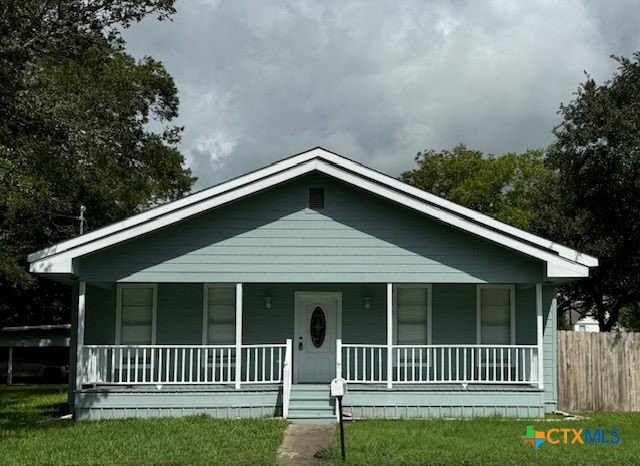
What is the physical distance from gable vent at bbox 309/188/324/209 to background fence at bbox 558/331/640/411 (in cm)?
635

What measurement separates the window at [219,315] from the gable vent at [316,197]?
8.65ft

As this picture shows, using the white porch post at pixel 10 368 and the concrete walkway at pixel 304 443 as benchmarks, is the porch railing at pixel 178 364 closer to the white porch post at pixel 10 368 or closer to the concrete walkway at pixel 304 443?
the concrete walkway at pixel 304 443

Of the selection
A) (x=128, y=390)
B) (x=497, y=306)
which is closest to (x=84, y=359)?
(x=128, y=390)

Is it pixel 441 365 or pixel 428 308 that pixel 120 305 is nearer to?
pixel 428 308

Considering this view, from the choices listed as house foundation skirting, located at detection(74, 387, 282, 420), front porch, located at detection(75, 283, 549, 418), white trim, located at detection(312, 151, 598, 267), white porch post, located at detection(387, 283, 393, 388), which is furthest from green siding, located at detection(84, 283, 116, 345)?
white porch post, located at detection(387, 283, 393, 388)

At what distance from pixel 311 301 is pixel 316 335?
2.47ft

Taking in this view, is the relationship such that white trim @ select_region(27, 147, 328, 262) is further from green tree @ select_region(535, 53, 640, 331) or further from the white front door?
green tree @ select_region(535, 53, 640, 331)

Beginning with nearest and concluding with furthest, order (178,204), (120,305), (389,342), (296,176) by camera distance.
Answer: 1. (389,342)
2. (178,204)
3. (296,176)
4. (120,305)

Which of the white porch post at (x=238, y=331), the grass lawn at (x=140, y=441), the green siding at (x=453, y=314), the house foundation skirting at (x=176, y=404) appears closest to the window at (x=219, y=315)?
the white porch post at (x=238, y=331)

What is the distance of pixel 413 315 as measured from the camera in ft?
56.2

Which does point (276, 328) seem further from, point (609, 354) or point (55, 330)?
point (55, 330)

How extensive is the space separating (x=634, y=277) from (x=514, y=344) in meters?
10.2

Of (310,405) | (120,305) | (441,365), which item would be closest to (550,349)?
(441,365)

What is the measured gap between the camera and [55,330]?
106ft
